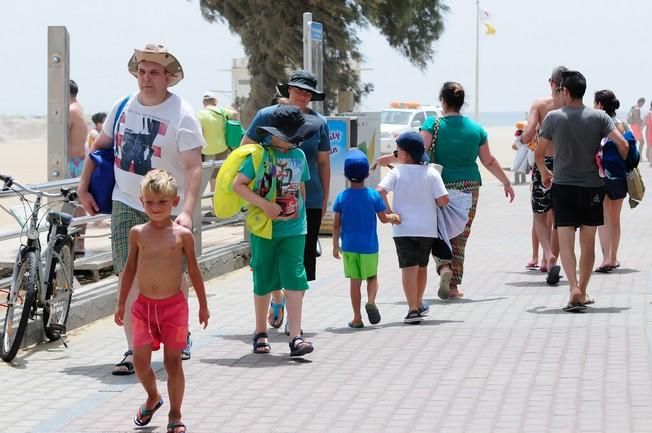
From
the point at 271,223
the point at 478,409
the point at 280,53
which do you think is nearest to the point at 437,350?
the point at 271,223

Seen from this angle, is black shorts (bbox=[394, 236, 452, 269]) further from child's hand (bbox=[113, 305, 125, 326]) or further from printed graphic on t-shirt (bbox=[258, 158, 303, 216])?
child's hand (bbox=[113, 305, 125, 326])

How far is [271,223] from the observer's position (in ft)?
29.1

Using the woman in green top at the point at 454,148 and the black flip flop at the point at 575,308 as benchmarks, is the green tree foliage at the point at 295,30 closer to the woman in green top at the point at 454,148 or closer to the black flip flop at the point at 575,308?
the woman in green top at the point at 454,148

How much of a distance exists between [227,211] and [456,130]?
317 cm

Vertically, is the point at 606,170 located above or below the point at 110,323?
above

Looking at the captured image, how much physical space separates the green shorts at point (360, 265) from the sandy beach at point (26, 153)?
24.0 feet

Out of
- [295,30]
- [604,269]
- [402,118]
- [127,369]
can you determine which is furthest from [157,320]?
[402,118]

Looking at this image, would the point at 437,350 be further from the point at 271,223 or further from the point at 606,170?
the point at 606,170

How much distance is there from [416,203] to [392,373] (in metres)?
2.41

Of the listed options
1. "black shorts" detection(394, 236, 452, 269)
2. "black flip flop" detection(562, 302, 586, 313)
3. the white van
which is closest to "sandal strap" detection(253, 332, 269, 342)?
"black shorts" detection(394, 236, 452, 269)

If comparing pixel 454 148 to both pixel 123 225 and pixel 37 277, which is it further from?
pixel 37 277

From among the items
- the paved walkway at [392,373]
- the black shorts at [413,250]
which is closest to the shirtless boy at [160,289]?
the paved walkway at [392,373]

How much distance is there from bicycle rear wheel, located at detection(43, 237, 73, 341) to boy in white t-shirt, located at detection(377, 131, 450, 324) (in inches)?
92.9

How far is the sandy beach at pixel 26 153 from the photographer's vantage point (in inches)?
1620
